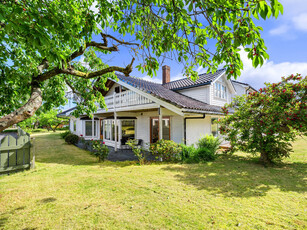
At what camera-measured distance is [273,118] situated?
664 cm

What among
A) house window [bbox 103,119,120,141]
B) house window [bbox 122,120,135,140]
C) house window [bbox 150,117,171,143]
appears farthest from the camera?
house window [bbox 103,119,120,141]

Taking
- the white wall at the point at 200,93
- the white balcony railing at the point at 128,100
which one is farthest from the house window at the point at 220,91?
the white balcony railing at the point at 128,100

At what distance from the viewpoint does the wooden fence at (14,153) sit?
611 cm

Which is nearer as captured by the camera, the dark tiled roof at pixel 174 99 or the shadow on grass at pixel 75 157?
the dark tiled roof at pixel 174 99

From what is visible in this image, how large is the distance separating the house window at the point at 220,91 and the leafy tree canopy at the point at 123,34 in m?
10.8

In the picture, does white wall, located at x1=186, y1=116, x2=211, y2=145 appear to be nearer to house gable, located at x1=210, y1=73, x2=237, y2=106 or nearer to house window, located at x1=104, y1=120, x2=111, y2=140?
house gable, located at x1=210, y1=73, x2=237, y2=106

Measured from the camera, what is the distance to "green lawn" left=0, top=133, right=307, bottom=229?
3.18 m

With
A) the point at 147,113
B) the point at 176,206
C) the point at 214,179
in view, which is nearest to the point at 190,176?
the point at 214,179

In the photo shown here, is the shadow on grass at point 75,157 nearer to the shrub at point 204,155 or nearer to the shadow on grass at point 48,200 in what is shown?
the shrub at point 204,155

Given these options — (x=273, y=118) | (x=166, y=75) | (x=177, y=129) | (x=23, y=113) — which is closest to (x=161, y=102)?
(x=177, y=129)

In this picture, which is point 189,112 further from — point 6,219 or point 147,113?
point 6,219

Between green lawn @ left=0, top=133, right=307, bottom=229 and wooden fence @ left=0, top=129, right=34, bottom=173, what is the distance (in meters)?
0.39

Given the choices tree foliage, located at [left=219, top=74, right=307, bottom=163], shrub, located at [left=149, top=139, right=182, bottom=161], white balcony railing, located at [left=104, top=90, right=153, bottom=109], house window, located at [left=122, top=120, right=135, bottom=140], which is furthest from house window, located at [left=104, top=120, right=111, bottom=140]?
tree foliage, located at [left=219, top=74, right=307, bottom=163]

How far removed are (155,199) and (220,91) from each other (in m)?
13.4
